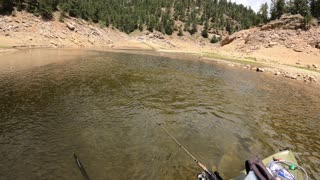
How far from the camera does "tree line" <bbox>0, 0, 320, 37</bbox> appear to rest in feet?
266

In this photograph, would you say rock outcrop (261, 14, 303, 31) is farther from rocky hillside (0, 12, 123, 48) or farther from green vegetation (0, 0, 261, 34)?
rocky hillside (0, 12, 123, 48)

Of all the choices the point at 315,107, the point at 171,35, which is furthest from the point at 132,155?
the point at 171,35

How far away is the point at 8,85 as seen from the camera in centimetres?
2191

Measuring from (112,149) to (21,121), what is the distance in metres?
→ 6.74

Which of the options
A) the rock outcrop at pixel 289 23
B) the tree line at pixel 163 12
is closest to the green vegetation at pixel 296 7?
the tree line at pixel 163 12

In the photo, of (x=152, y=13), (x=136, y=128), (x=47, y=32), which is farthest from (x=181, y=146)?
(x=152, y=13)

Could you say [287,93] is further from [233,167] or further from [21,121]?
[21,121]

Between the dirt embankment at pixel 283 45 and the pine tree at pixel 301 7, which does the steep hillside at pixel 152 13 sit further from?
the dirt embankment at pixel 283 45

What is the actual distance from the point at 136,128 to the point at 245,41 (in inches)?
3146

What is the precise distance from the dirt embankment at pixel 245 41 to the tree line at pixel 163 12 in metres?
4.51

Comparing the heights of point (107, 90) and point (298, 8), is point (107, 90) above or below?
below

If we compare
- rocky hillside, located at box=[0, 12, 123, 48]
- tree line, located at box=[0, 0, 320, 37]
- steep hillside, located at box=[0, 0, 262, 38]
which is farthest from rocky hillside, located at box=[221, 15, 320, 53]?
rocky hillside, located at box=[0, 12, 123, 48]

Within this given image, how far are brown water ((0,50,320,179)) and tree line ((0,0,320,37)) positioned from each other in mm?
65506

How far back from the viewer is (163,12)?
150500 mm
